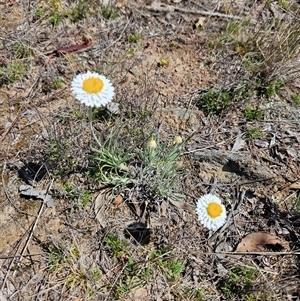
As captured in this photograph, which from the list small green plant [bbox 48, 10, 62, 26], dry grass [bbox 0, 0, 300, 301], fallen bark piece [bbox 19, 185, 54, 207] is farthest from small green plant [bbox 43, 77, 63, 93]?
fallen bark piece [bbox 19, 185, 54, 207]

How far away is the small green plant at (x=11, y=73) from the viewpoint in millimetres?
2846

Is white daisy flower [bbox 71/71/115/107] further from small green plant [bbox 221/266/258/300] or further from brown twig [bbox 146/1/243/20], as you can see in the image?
brown twig [bbox 146/1/243/20]

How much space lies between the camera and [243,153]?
2723mm

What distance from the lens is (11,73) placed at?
286cm

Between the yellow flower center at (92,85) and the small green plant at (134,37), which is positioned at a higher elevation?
the yellow flower center at (92,85)

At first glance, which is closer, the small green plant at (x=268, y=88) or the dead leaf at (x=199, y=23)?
the small green plant at (x=268, y=88)

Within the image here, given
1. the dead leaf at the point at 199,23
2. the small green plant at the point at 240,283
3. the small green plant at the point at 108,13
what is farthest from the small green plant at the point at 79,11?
the small green plant at the point at 240,283

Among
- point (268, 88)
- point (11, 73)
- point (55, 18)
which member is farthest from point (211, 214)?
point (55, 18)

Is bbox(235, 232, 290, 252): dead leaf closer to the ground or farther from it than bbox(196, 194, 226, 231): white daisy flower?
closer to the ground

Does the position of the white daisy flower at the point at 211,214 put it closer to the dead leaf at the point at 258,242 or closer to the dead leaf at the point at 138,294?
the dead leaf at the point at 258,242

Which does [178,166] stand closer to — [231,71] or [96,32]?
[231,71]

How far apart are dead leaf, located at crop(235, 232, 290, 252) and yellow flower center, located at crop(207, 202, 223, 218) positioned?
396 mm

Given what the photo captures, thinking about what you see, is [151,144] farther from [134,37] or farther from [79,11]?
[79,11]

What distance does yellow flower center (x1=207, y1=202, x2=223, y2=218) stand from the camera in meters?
2.12
